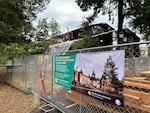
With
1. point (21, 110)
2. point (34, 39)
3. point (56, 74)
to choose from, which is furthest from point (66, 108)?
point (34, 39)

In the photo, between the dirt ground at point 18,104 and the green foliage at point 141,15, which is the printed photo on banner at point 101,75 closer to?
the dirt ground at point 18,104

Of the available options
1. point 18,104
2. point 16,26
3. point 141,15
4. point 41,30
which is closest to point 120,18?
point 141,15

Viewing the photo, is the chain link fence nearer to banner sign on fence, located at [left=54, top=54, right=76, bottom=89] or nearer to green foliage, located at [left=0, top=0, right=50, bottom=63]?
banner sign on fence, located at [left=54, top=54, right=76, bottom=89]

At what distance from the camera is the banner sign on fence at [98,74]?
3.88 m

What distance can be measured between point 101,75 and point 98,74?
0.31ft

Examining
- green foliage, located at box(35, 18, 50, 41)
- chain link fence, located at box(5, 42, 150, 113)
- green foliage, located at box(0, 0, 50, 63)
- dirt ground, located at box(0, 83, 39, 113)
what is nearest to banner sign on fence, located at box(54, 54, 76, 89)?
chain link fence, located at box(5, 42, 150, 113)

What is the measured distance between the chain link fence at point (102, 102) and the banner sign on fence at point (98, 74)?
165mm

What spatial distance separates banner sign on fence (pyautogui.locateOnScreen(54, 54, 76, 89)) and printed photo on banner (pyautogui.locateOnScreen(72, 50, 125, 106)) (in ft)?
0.97

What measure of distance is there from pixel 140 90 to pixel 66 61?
234 centimetres

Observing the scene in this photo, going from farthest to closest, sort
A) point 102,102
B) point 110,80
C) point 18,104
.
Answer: point 18,104 → point 102,102 → point 110,80

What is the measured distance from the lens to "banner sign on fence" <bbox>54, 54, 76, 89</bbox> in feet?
18.5

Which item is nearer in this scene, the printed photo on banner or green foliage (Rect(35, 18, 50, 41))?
the printed photo on banner

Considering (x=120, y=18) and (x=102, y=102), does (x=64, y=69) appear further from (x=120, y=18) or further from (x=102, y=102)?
(x=120, y=18)

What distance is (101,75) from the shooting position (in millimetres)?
4309
